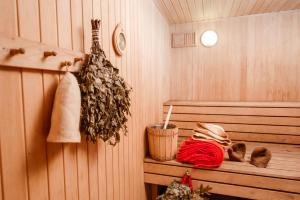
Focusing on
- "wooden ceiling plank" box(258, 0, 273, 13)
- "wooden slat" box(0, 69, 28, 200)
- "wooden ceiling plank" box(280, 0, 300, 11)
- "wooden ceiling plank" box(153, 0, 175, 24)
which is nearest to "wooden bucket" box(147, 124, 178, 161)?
"wooden slat" box(0, 69, 28, 200)

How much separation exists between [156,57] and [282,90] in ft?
6.39

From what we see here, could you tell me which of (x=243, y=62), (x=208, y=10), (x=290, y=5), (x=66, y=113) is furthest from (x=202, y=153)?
(x=290, y=5)

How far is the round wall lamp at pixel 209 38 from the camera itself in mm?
2971

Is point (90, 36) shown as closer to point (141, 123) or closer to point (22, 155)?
point (22, 155)

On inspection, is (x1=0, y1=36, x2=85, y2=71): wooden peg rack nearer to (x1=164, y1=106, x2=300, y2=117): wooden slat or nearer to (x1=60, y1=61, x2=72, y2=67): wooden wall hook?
(x1=60, y1=61, x2=72, y2=67): wooden wall hook

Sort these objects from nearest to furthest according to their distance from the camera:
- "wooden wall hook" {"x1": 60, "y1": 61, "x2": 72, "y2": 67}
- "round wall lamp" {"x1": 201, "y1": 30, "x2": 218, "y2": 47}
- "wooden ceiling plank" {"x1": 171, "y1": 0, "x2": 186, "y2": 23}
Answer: "wooden wall hook" {"x1": 60, "y1": 61, "x2": 72, "y2": 67} < "wooden ceiling plank" {"x1": 171, "y1": 0, "x2": 186, "y2": 23} < "round wall lamp" {"x1": 201, "y1": 30, "x2": 218, "y2": 47}

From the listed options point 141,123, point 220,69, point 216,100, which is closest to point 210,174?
point 141,123

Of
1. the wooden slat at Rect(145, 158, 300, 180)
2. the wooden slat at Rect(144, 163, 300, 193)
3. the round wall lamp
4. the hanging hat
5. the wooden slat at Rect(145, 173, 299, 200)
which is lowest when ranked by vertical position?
the wooden slat at Rect(145, 173, 299, 200)

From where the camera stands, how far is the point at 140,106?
1.73 m

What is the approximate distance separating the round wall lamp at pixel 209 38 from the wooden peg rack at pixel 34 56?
2.56 m

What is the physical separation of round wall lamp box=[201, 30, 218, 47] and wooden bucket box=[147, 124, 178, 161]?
70.6 inches

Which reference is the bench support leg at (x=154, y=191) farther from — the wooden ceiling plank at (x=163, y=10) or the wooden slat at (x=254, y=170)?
the wooden ceiling plank at (x=163, y=10)

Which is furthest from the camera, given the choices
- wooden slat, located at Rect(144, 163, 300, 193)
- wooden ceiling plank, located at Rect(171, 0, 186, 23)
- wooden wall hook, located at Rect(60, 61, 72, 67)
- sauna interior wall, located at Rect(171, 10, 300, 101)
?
sauna interior wall, located at Rect(171, 10, 300, 101)

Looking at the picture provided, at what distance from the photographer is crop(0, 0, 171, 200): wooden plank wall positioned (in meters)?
0.63
